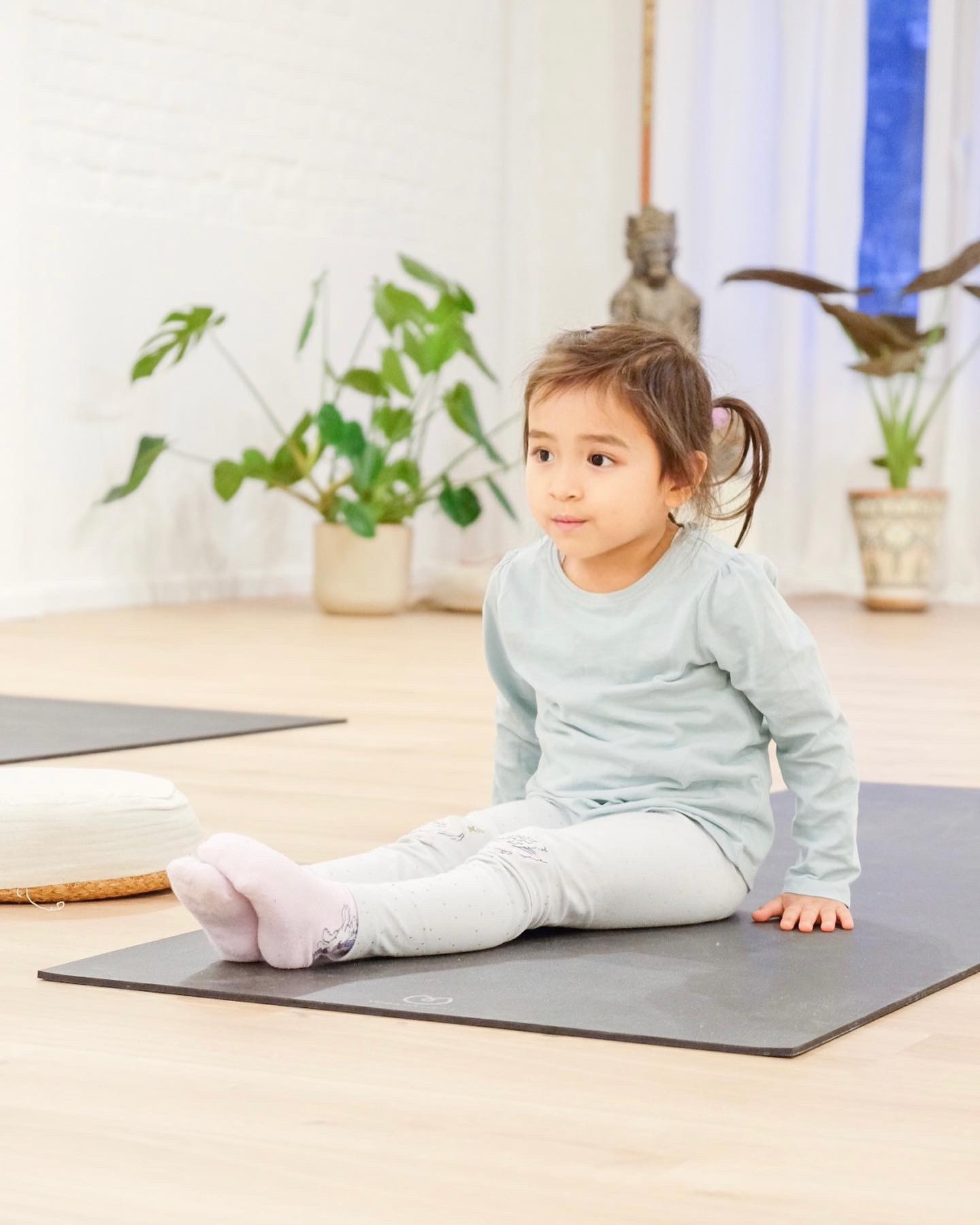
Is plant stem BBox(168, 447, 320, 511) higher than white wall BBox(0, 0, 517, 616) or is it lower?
lower

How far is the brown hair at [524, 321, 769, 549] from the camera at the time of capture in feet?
5.58

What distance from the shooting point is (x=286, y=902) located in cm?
149

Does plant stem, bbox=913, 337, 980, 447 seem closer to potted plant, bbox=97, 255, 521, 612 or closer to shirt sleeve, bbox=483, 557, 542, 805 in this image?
potted plant, bbox=97, 255, 521, 612

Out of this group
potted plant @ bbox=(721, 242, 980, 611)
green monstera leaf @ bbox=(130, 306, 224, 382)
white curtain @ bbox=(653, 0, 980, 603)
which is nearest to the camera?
green monstera leaf @ bbox=(130, 306, 224, 382)

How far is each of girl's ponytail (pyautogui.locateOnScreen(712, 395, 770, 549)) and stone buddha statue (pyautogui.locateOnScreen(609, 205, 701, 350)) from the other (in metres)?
4.08

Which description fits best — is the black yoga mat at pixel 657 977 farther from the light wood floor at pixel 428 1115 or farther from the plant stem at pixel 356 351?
the plant stem at pixel 356 351

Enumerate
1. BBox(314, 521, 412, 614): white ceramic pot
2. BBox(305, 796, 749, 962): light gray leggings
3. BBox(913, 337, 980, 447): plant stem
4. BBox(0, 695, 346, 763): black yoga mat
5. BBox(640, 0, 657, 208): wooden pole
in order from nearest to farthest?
BBox(305, 796, 749, 962): light gray leggings < BBox(0, 695, 346, 763): black yoga mat < BBox(314, 521, 412, 614): white ceramic pot < BBox(913, 337, 980, 447): plant stem < BBox(640, 0, 657, 208): wooden pole

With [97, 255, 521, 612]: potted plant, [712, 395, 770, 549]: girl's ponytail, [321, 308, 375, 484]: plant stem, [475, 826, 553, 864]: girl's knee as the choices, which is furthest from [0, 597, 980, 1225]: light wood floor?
[321, 308, 375, 484]: plant stem

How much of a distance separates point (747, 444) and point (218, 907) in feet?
1.94

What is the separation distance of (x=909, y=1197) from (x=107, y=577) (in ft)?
14.4

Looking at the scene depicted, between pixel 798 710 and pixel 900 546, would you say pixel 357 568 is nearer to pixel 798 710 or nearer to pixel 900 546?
pixel 900 546

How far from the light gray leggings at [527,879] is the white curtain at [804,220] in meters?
4.31

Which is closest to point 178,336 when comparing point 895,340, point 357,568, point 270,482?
point 270,482

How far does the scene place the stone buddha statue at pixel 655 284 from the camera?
5855mm
